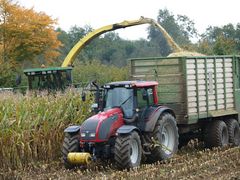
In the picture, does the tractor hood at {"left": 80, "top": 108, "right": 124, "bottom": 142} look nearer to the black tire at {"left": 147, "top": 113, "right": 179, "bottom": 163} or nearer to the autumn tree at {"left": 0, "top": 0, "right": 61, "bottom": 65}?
the black tire at {"left": 147, "top": 113, "right": 179, "bottom": 163}

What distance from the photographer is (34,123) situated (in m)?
12.6

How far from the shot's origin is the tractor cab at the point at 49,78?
1728cm

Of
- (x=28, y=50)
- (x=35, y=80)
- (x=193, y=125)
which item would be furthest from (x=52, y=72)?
(x=28, y=50)

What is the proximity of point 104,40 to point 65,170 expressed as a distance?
58368mm

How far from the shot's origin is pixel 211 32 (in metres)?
64.5

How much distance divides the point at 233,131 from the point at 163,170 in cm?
467

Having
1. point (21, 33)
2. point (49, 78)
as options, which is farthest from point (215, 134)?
point (21, 33)

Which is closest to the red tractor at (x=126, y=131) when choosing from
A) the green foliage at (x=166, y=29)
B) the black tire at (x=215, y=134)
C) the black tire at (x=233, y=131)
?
the black tire at (x=215, y=134)

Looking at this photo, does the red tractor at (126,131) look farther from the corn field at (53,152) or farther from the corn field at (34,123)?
the corn field at (34,123)

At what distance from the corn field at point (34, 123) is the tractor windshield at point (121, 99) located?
1.68 metres

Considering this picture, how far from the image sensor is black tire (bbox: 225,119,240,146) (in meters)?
14.7

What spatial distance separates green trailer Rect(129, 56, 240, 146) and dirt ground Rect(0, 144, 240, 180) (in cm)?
136

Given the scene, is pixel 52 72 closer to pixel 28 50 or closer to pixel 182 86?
pixel 182 86

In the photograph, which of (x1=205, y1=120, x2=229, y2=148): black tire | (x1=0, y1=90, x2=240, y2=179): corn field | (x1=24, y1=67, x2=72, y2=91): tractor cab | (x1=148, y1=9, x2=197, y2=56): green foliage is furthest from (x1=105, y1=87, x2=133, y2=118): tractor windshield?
(x1=148, y1=9, x2=197, y2=56): green foliage
